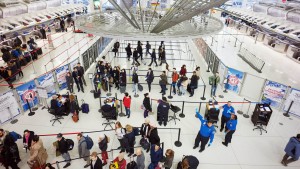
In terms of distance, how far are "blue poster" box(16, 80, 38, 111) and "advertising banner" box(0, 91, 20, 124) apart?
0.37m

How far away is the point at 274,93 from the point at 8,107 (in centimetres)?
1444

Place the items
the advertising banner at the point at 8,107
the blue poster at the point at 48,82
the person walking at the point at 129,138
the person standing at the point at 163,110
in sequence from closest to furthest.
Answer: the person walking at the point at 129,138 < the advertising banner at the point at 8,107 < the person standing at the point at 163,110 < the blue poster at the point at 48,82

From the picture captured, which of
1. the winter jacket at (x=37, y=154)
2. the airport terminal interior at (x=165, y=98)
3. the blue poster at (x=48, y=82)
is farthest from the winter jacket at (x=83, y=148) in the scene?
the blue poster at (x=48, y=82)

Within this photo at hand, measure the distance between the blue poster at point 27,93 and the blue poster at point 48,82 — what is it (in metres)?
0.41

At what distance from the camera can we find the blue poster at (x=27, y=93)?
1058 cm

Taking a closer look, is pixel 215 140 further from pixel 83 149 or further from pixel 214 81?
pixel 83 149

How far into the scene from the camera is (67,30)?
31609mm

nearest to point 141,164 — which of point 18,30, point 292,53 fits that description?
point 292,53

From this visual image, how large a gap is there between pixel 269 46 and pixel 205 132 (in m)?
23.7

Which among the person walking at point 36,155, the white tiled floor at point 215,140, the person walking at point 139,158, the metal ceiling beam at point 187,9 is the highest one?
the metal ceiling beam at point 187,9

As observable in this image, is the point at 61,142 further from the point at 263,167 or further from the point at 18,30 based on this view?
the point at 18,30

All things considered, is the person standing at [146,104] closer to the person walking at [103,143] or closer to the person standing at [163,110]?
the person standing at [163,110]

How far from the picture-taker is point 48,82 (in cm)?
1185

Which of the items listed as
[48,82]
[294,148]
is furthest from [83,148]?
[294,148]
